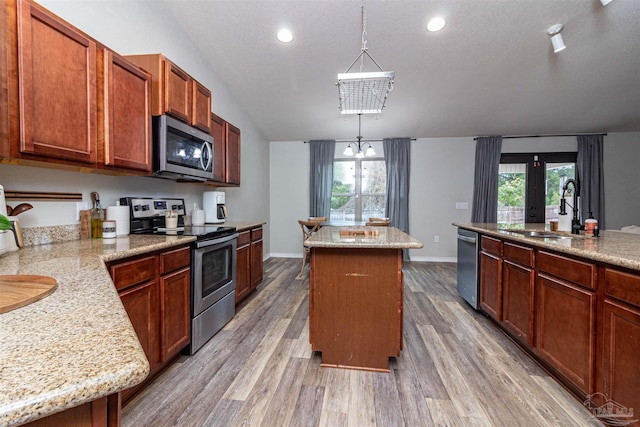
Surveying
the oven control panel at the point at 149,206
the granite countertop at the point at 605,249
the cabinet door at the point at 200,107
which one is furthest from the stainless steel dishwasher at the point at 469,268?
the oven control panel at the point at 149,206

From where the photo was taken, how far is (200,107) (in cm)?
241

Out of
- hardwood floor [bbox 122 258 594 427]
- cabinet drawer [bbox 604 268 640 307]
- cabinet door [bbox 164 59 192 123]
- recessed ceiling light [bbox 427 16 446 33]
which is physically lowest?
hardwood floor [bbox 122 258 594 427]

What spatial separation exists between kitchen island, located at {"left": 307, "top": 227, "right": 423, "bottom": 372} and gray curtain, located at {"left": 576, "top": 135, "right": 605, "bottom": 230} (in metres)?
5.15

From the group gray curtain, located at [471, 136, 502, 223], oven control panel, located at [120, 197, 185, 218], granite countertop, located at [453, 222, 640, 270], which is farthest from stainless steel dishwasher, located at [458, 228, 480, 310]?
oven control panel, located at [120, 197, 185, 218]

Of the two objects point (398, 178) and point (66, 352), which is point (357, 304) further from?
point (398, 178)

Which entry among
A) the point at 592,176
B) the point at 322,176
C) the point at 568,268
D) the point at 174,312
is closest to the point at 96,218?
the point at 174,312

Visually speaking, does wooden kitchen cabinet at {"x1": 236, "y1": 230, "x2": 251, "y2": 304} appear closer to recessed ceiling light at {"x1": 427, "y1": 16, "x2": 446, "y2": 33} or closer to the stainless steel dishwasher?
the stainless steel dishwasher

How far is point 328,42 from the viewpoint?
2.82m

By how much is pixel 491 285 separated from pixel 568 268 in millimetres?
947

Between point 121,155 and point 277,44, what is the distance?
6.85ft

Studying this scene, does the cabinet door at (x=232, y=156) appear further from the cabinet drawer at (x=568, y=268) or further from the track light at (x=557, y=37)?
the track light at (x=557, y=37)

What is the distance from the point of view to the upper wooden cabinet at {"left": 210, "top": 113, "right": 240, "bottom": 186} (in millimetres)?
2840

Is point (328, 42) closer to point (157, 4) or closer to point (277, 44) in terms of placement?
point (277, 44)

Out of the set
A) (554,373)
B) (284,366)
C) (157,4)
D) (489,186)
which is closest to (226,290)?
(284,366)
